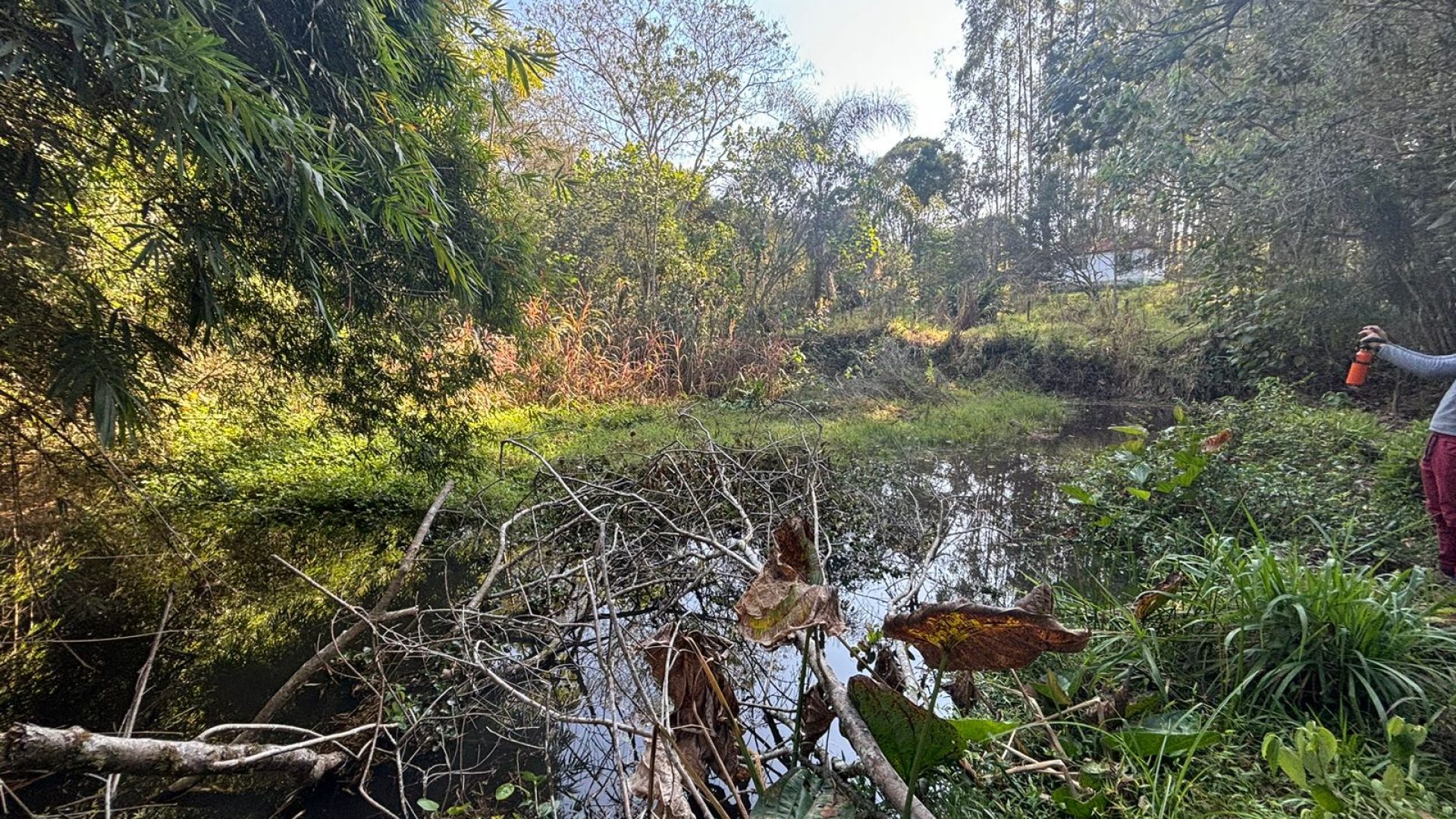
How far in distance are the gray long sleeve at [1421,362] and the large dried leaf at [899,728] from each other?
2868 mm

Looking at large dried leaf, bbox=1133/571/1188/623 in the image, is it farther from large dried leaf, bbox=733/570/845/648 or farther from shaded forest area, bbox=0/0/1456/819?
large dried leaf, bbox=733/570/845/648

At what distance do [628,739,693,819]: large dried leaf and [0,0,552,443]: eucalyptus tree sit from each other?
197cm

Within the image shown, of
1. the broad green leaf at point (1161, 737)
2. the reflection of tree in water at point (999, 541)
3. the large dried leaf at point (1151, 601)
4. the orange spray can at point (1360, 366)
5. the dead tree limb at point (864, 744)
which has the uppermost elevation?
the orange spray can at point (1360, 366)

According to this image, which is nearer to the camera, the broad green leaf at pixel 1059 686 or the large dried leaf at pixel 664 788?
the large dried leaf at pixel 664 788

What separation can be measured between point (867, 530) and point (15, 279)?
4.09 m

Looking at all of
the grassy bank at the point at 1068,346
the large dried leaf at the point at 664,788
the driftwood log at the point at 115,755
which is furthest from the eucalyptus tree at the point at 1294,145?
the driftwood log at the point at 115,755

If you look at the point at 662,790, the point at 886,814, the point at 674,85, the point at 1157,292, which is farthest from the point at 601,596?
the point at 1157,292

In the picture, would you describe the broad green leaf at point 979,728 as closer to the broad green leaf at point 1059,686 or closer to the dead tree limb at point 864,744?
the dead tree limb at point 864,744

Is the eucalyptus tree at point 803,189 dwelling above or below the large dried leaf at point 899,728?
above

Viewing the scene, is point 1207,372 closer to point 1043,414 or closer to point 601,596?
point 1043,414

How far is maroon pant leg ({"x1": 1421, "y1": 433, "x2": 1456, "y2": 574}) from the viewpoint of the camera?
84.7 inches

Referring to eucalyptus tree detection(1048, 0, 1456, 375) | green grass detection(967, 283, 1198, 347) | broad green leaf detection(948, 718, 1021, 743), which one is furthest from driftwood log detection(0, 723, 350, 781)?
green grass detection(967, 283, 1198, 347)

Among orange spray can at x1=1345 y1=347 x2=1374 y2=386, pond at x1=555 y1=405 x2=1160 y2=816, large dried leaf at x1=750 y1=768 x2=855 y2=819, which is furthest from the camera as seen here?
orange spray can at x1=1345 y1=347 x2=1374 y2=386

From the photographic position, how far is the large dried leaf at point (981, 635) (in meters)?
0.97
